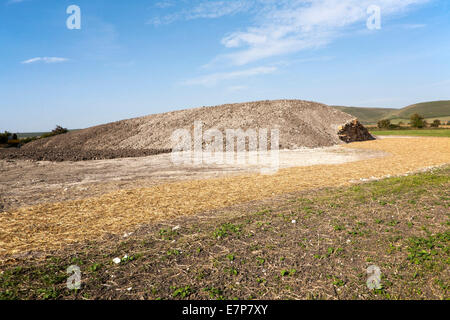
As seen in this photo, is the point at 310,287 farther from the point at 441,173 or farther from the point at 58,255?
the point at 441,173

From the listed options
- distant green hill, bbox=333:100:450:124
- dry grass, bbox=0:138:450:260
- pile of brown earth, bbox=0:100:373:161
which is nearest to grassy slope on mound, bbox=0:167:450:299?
dry grass, bbox=0:138:450:260

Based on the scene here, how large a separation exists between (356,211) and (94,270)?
221 inches

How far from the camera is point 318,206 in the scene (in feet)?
21.6

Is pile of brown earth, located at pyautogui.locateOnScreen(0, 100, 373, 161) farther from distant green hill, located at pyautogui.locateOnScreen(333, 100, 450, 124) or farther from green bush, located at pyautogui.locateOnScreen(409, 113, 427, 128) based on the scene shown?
distant green hill, located at pyautogui.locateOnScreen(333, 100, 450, 124)

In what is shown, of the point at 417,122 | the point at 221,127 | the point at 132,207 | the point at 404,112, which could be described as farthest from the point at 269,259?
the point at 404,112

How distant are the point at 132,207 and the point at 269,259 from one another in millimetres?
4433

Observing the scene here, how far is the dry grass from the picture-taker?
5.42 m

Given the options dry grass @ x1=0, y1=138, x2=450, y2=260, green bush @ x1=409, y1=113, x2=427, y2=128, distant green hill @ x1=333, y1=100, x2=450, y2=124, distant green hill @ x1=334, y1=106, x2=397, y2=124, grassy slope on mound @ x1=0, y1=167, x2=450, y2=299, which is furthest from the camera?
distant green hill @ x1=334, y1=106, x2=397, y2=124

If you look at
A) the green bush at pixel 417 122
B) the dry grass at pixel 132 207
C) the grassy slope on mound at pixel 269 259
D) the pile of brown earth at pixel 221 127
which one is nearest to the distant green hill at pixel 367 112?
the green bush at pixel 417 122

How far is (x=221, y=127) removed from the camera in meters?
28.0

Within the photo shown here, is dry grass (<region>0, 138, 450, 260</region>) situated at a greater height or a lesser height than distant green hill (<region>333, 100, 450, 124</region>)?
lesser

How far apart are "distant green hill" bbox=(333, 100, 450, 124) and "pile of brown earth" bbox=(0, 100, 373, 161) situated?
119m

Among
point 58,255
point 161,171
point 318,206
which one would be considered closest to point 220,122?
point 161,171

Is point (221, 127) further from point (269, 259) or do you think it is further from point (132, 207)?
point (269, 259)
